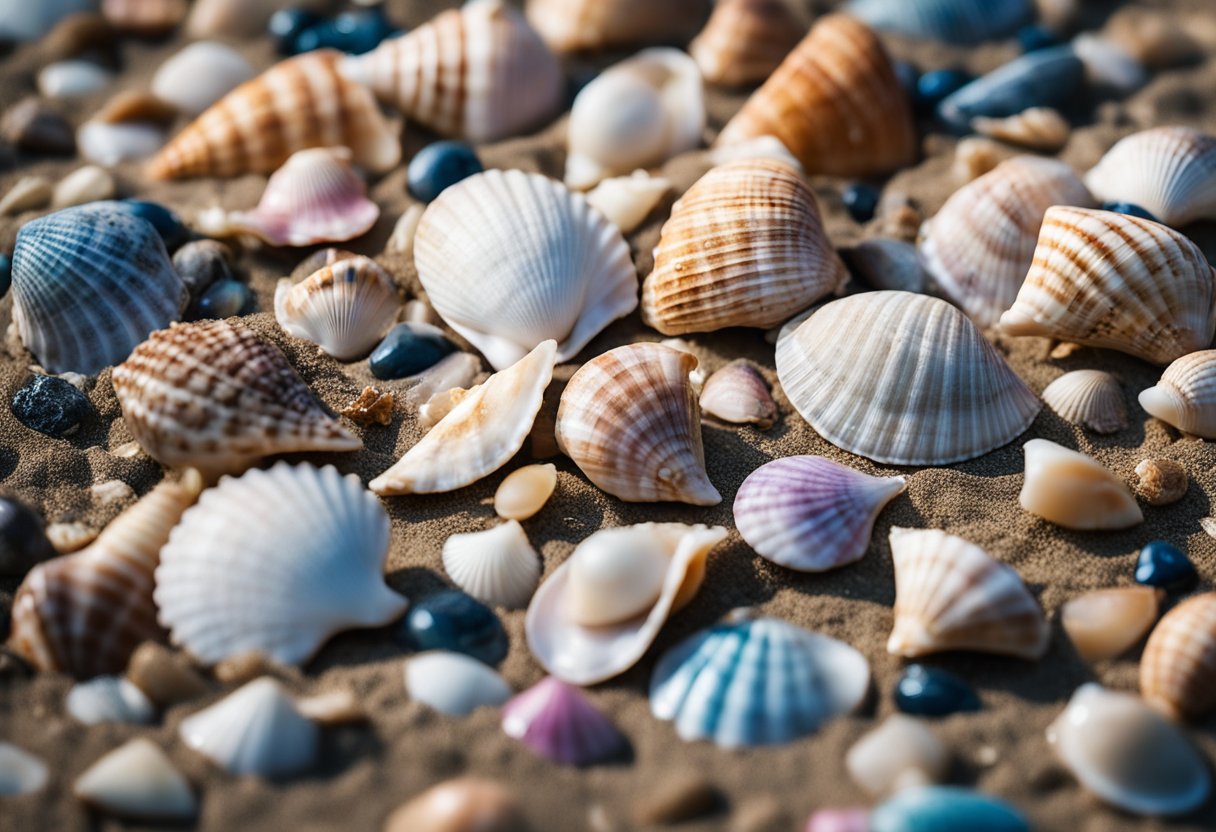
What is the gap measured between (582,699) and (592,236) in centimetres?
151

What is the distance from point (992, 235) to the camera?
3.34 metres

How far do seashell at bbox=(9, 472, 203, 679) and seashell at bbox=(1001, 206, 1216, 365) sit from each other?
8.03ft

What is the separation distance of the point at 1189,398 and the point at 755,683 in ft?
4.98

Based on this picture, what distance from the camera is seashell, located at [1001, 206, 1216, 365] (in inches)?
118

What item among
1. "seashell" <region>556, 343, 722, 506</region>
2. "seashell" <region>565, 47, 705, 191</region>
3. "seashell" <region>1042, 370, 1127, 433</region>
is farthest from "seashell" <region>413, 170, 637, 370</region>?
"seashell" <region>1042, 370, 1127, 433</region>

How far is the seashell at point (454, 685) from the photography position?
2305 mm

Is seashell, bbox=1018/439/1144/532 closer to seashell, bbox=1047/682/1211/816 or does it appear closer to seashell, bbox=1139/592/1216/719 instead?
seashell, bbox=1139/592/1216/719

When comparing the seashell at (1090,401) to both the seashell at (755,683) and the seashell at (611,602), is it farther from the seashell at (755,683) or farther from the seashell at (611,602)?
the seashell at (611,602)

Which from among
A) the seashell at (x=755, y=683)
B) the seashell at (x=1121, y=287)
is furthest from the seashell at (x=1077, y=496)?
the seashell at (x=755, y=683)

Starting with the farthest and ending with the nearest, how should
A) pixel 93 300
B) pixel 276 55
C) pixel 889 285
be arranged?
pixel 276 55, pixel 889 285, pixel 93 300

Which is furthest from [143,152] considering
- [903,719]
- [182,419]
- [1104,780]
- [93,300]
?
[1104,780]

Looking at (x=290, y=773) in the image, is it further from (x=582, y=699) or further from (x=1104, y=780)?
(x=1104, y=780)

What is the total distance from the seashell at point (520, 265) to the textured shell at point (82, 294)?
83 cm

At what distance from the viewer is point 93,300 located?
10.2 feet
